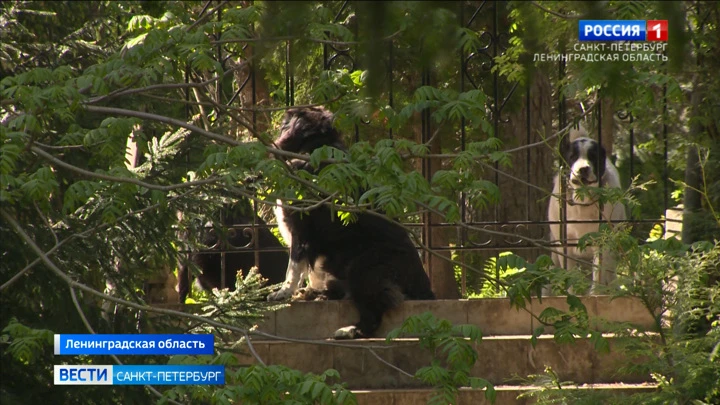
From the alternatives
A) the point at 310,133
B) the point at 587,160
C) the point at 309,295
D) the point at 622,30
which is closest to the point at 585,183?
the point at 587,160

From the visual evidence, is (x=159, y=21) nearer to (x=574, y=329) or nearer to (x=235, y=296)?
(x=235, y=296)

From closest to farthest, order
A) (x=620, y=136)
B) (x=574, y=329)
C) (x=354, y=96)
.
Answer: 1. (x=574, y=329)
2. (x=354, y=96)
3. (x=620, y=136)

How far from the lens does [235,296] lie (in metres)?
5.41

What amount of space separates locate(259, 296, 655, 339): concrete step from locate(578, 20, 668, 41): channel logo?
2402 mm

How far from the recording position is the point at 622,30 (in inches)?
131

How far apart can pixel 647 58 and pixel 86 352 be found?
120 inches

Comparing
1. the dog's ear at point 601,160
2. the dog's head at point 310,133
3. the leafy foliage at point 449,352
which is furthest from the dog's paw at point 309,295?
the leafy foliage at point 449,352

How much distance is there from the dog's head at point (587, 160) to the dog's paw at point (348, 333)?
1.97m

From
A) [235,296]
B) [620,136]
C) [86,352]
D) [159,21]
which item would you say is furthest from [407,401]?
[620,136]

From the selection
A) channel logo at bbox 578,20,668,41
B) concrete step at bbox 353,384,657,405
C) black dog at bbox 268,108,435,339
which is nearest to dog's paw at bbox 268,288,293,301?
black dog at bbox 268,108,435,339

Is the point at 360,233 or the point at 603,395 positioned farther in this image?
the point at 360,233

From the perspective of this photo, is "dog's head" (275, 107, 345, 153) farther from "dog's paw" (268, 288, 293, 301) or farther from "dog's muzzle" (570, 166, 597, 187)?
"dog's muzzle" (570, 166, 597, 187)

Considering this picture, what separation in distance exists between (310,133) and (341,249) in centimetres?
90

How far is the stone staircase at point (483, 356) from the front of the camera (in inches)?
226
